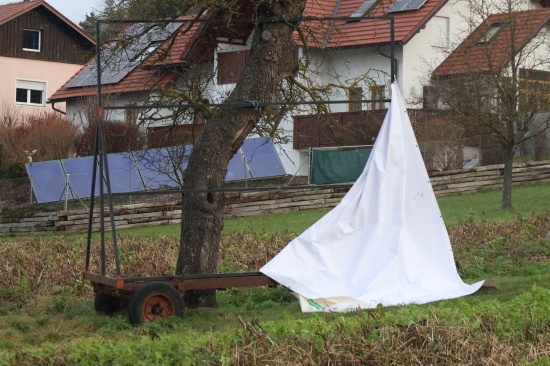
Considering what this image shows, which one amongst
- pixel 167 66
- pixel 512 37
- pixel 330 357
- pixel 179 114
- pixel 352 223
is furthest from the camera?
pixel 512 37

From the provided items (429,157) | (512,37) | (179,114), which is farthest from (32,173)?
(179,114)

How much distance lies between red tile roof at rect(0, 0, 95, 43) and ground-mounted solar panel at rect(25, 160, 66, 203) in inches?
1023

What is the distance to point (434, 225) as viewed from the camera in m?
11.5

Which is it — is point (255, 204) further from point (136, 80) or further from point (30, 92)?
point (30, 92)

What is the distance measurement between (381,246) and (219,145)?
2.24 metres

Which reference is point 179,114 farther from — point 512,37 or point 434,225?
point 512,37

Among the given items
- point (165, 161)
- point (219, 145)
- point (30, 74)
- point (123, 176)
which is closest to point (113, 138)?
point (123, 176)

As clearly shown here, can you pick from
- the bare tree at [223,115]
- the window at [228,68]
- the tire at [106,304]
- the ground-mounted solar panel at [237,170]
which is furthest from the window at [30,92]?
the tire at [106,304]

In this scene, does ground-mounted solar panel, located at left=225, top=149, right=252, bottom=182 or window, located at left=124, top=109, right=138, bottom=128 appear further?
ground-mounted solar panel, located at left=225, top=149, right=252, bottom=182

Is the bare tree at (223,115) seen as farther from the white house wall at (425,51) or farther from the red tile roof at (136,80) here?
the white house wall at (425,51)

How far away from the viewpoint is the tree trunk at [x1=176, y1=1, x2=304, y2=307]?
11930 mm

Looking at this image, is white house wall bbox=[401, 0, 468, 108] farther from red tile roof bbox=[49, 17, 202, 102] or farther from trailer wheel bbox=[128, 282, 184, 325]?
trailer wheel bbox=[128, 282, 184, 325]

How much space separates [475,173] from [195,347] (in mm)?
25714

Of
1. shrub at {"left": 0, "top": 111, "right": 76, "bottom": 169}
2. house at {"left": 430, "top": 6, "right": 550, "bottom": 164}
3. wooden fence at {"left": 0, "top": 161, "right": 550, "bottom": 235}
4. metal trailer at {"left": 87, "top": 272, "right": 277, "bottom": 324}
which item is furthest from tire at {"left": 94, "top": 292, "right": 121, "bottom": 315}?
shrub at {"left": 0, "top": 111, "right": 76, "bottom": 169}
